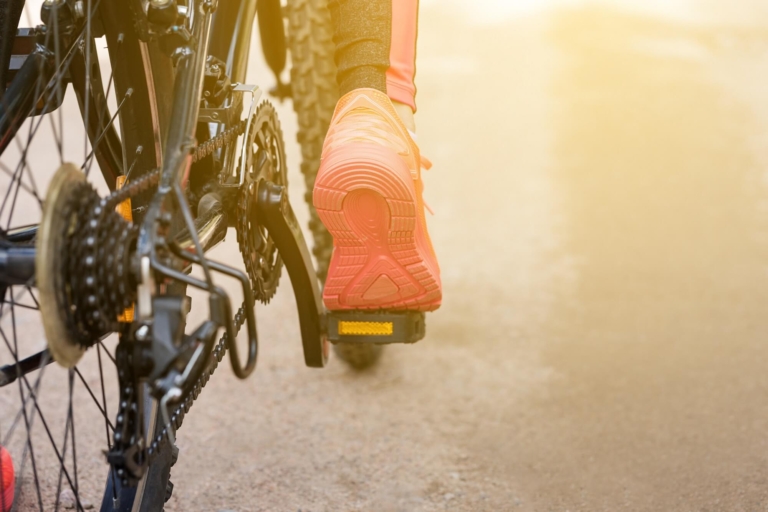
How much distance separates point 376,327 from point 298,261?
181 mm

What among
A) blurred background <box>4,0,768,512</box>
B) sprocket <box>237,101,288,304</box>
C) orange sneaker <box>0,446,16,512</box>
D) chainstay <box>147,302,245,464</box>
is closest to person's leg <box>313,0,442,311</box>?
sprocket <box>237,101,288,304</box>

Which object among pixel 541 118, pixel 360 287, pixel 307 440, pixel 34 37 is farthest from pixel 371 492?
pixel 541 118

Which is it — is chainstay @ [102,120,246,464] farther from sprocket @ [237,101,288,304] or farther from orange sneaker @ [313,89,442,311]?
orange sneaker @ [313,89,442,311]

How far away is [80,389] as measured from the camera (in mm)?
1901

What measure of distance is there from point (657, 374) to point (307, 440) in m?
0.85

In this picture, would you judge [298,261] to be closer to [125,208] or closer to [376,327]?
[376,327]

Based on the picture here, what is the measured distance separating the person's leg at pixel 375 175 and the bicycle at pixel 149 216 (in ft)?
0.28

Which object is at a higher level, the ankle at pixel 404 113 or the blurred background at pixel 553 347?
the ankle at pixel 404 113

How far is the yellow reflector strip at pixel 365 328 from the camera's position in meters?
1.40

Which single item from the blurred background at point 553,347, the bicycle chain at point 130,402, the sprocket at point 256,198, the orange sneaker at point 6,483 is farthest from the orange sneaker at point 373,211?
the orange sneaker at point 6,483

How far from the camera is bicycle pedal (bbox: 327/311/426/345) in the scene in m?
1.39

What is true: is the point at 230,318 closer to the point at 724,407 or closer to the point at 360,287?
the point at 360,287

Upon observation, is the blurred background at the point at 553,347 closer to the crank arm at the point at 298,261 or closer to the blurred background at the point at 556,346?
the blurred background at the point at 556,346

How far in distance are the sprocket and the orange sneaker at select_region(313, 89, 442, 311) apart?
0.35ft
